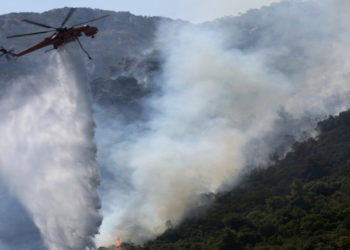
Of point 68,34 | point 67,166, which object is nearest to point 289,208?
point 67,166

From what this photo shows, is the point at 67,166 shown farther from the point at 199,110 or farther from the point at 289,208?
the point at 199,110

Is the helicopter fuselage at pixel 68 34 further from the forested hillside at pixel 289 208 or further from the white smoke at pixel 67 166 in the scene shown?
the forested hillside at pixel 289 208

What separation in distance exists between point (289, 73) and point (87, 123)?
81.1 meters

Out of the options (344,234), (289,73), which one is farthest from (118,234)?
(289,73)

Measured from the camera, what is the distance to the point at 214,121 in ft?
339

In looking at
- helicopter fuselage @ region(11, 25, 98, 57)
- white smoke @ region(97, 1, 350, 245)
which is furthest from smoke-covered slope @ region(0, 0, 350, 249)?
helicopter fuselage @ region(11, 25, 98, 57)

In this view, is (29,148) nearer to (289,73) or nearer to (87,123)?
(87,123)

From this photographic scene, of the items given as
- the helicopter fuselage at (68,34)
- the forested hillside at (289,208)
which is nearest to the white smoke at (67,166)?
the helicopter fuselage at (68,34)

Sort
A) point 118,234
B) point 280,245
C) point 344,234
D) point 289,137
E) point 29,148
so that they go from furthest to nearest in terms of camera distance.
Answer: point 289,137
point 118,234
point 29,148
point 280,245
point 344,234

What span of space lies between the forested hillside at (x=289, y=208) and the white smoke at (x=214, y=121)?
399cm

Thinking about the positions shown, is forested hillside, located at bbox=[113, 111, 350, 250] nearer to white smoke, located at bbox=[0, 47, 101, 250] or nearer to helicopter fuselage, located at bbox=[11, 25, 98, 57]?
white smoke, located at bbox=[0, 47, 101, 250]

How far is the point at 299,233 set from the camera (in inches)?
2258

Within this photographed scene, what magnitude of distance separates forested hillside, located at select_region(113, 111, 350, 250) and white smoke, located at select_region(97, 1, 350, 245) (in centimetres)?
399

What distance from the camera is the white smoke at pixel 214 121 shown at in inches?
3162
